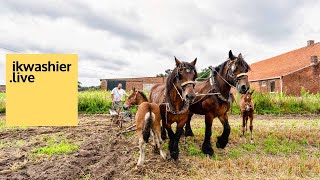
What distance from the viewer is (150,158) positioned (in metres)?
6.13

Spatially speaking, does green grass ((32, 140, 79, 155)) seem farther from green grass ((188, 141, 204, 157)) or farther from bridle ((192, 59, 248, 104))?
bridle ((192, 59, 248, 104))

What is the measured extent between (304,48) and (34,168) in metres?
31.9

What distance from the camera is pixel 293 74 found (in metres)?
25.4

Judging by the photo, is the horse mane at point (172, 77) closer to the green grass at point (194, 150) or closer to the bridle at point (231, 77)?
the bridle at point (231, 77)

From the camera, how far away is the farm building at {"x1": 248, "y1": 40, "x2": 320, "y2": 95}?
25.4 meters

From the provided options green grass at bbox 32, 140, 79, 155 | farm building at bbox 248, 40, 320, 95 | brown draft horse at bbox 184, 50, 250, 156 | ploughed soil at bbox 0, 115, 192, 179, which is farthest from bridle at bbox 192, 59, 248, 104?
farm building at bbox 248, 40, 320, 95

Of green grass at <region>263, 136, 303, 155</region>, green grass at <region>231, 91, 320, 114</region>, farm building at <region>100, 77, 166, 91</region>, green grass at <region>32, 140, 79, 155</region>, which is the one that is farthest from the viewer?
farm building at <region>100, 77, 166, 91</region>

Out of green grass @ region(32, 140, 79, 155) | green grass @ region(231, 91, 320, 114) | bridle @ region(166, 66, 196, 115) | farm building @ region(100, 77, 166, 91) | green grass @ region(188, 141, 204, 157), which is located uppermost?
farm building @ region(100, 77, 166, 91)

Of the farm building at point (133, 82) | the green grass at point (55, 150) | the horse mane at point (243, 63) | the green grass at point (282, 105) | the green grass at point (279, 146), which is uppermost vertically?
the farm building at point (133, 82)

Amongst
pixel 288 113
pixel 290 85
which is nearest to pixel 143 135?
pixel 288 113

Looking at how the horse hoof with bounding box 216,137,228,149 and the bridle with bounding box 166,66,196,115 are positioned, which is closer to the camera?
the bridle with bounding box 166,66,196,115

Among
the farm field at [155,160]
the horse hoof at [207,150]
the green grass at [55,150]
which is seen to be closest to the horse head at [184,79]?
the farm field at [155,160]

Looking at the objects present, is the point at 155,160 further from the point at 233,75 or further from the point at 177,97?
the point at 233,75

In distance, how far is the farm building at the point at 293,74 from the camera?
25.4 metres
